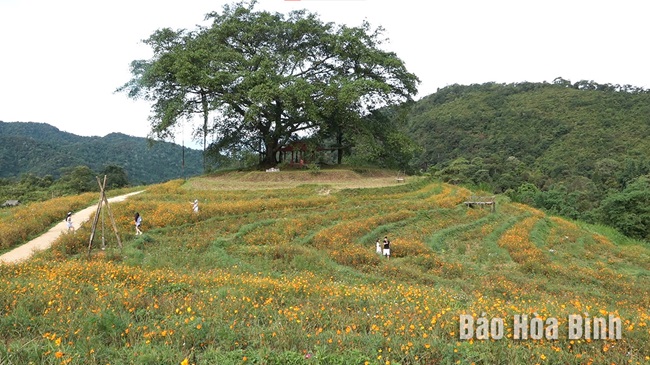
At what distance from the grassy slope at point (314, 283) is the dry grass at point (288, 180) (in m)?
0.42

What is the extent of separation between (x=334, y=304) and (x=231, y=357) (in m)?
2.79

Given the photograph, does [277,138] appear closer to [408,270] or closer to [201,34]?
[201,34]

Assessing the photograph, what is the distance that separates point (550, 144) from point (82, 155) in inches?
4184

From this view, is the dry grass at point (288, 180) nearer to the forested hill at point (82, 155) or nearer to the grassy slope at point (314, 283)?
the grassy slope at point (314, 283)

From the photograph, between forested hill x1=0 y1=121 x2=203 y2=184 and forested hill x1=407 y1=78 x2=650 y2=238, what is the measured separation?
59551 millimetres

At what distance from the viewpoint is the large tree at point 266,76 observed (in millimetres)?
30453

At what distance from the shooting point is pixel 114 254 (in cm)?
1448

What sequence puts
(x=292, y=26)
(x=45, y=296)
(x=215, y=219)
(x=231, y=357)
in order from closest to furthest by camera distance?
(x=231, y=357), (x=45, y=296), (x=215, y=219), (x=292, y=26)

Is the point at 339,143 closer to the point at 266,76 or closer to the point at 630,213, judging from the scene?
the point at 266,76

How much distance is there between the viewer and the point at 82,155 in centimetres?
8481

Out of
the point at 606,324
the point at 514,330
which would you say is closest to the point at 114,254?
the point at 514,330

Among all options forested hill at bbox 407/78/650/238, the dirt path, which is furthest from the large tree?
forested hill at bbox 407/78/650/238

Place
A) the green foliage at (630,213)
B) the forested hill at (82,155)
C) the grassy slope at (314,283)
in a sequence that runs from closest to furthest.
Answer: the grassy slope at (314,283)
the green foliage at (630,213)
the forested hill at (82,155)

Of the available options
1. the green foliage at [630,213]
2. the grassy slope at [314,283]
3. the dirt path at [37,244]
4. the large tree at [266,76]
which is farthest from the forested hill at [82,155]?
the green foliage at [630,213]
